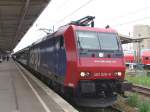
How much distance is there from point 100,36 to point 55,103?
322cm

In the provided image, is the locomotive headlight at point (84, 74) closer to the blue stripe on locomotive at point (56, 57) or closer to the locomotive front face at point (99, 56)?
the locomotive front face at point (99, 56)

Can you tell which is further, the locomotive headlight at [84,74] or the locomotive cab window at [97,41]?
the locomotive cab window at [97,41]

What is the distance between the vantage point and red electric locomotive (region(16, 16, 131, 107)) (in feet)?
44.1

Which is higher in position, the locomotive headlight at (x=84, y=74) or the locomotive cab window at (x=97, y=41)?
the locomotive cab window at (x=97, y=41)

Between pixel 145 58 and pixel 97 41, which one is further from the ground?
pixel 97 41

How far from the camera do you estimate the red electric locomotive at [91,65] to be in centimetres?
1345

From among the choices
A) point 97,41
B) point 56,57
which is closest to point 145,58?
point 56,57

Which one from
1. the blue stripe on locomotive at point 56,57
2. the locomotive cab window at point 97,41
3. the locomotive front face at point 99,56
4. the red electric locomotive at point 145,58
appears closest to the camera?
the locomotive front face at point 99,56

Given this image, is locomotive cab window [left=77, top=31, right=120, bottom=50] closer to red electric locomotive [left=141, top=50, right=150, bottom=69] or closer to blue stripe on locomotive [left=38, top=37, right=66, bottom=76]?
blue stripe on locomotive [left=38, top=37, right=66, bottom=76]

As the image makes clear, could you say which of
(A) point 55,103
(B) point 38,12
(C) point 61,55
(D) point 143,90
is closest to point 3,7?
(B) point 38,12

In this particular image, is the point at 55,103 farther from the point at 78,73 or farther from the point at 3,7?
the point at 3,7

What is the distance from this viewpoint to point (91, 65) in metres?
13.6

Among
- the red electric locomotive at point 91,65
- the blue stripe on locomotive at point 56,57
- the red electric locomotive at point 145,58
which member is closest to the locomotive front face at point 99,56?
the red electric locomotive at point 91,65

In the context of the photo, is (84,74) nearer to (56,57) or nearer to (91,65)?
(91,65)
